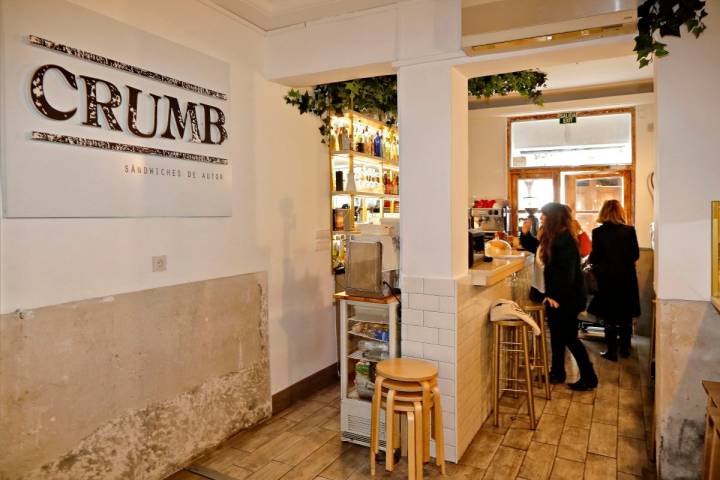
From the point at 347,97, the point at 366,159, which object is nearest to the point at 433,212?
the point at 347,97

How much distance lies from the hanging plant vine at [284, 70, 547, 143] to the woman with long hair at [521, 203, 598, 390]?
1.01 meters

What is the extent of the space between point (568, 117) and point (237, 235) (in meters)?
5.33

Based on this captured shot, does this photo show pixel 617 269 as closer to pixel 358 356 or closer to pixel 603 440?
pixel 603 440

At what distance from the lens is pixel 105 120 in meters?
2.68

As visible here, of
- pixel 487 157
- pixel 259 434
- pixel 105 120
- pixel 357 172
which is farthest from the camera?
pixel 487 157

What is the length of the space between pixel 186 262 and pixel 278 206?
3.27 feet

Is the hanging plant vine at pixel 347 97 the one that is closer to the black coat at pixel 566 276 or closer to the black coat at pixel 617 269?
the black coat at pixel 566 276

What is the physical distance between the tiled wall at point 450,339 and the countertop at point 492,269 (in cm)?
9

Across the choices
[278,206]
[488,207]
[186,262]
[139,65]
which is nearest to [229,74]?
[139,65]

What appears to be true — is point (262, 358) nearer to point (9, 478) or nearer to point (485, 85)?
point (9, 478)

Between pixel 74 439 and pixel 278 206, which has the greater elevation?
pixel 278 206

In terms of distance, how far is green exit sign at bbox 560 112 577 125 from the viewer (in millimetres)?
6945

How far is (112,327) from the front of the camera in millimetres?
2756

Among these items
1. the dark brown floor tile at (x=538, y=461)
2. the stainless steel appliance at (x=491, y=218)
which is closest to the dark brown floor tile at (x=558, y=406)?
the dark brown floor tile at (x=538, y=461)
